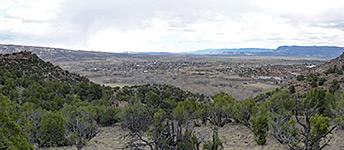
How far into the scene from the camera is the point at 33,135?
12.9 m

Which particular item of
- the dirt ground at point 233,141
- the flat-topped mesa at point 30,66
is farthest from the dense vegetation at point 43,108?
the dirt ground at point 233,141

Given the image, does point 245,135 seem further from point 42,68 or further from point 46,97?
point 42,68

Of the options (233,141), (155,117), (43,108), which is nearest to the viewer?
(155,117)

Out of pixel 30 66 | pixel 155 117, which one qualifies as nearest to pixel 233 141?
pixel 155 117

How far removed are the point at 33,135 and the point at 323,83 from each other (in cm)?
2826

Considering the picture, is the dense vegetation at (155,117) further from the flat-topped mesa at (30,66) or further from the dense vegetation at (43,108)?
the flat-topped mesa at (30,66)

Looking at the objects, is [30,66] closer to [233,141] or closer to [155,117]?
[155,117]

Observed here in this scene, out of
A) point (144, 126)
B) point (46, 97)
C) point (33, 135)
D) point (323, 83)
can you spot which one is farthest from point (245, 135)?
point (46, 97)

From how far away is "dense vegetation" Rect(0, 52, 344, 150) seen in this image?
10648mm

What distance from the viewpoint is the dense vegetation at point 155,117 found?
34.9ft

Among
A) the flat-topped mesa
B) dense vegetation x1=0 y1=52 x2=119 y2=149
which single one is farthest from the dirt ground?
the flat-topped mesa

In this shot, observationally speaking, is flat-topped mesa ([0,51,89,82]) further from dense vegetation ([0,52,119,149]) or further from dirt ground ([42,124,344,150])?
dirt ground ([42,124,344,150])

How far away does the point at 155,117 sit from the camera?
589 inches

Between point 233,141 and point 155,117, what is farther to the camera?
point 233,141
